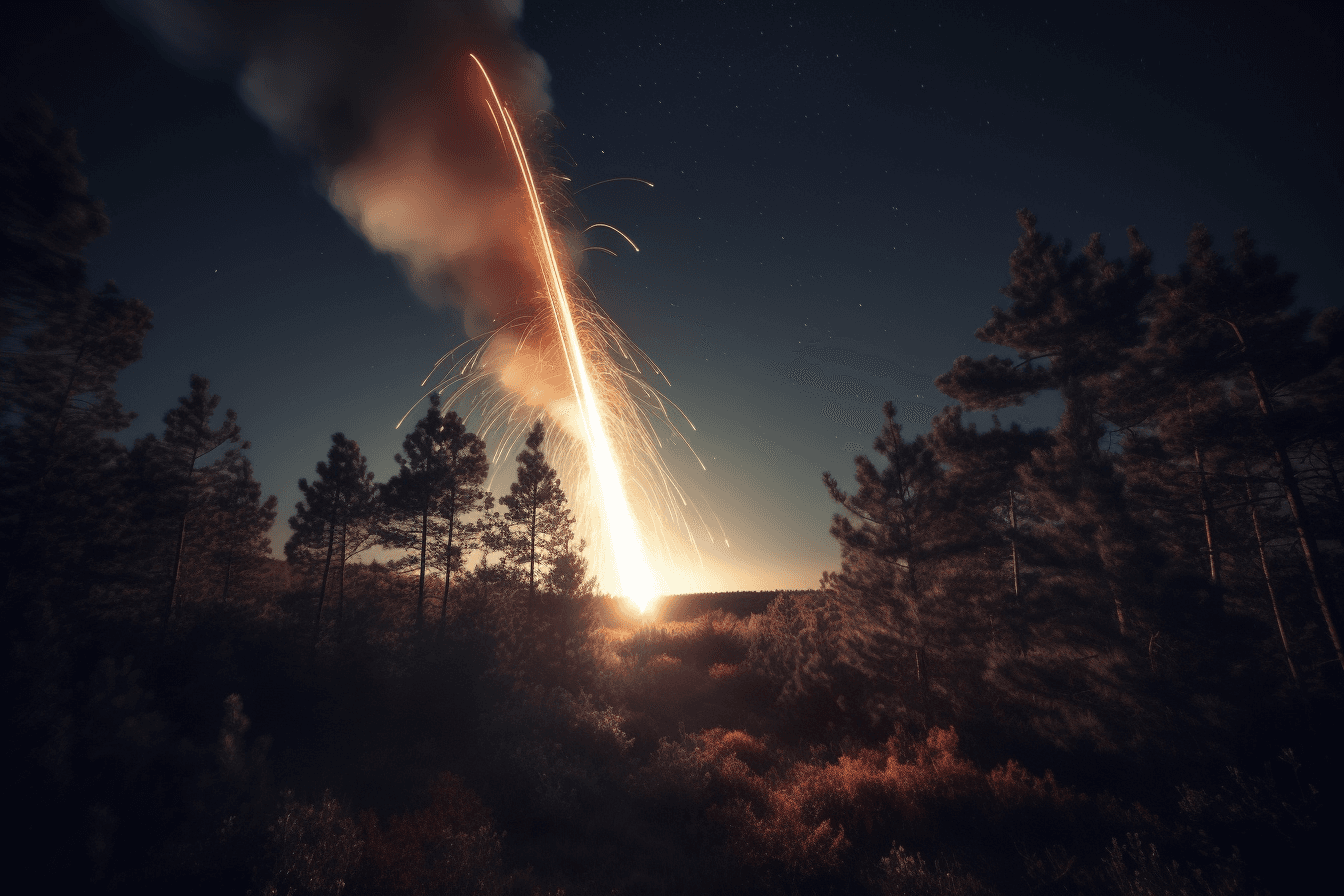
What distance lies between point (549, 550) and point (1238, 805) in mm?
24582

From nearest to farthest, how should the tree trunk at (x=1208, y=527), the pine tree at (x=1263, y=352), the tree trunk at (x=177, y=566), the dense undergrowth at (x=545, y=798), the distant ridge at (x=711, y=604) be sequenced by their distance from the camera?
1. the dense undergrowth at (x=545, y=798)
2. the pine tree at (x=1263, y=352)
3. the tree trunk at (x=1208, y=527)
4. the tree trunk at (x=177, y=566)
5. the distant ridge at (x=711, y=604)

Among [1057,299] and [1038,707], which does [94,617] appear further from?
[1057,299]

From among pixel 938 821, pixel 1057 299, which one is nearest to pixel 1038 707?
pixel 938 821

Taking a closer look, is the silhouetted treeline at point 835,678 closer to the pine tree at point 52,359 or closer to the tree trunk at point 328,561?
the pine tree at point 52,359

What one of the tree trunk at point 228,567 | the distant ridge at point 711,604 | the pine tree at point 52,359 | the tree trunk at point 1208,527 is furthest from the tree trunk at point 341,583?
the tree trunk at point 1208,527

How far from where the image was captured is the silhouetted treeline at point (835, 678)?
28.1 feet

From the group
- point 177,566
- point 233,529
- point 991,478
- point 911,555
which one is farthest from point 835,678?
point 233,529

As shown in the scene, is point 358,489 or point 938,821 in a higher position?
point 358,489

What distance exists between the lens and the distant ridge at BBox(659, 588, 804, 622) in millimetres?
42003

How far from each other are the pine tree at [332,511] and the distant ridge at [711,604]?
25626mm

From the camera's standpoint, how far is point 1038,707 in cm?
1421

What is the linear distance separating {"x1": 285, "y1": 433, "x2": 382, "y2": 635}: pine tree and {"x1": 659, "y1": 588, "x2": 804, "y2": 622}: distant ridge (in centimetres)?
2563

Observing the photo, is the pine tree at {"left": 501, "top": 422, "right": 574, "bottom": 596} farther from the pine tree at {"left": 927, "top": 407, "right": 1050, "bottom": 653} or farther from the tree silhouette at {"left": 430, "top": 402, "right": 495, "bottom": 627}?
the pine tree at {"left": 927, "top": 407, "right": 1050, "bottom": 653}

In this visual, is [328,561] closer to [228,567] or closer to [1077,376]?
[228,567]
